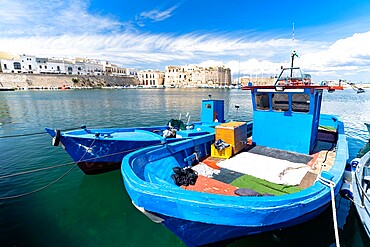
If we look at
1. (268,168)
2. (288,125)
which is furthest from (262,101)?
(268,168)

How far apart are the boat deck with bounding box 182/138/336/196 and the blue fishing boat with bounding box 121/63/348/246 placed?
25mm

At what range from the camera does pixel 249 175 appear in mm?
5469

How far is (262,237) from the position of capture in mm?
5246

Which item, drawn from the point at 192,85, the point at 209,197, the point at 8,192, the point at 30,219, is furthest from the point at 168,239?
the point at 192,85

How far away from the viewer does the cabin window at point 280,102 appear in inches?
275

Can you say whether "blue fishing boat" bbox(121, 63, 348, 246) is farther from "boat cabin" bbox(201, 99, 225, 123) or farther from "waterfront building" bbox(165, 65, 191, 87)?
"waterfront building" bbox(165, 65, 191, 87)

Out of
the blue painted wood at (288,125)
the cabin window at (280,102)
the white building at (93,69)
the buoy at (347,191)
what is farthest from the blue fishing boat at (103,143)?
the white building at (93,69)

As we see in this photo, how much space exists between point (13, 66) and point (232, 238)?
5619 inches

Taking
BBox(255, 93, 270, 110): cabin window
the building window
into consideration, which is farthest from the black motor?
the building window

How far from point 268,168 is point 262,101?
273cm

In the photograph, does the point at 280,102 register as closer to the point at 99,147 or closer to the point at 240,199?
the point at 240,199

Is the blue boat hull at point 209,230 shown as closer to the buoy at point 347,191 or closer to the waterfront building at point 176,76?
the buoy at point 347,191

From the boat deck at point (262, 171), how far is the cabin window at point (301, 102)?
1603 millimetres

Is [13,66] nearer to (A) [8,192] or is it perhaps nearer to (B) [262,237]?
(A) [8,192]
